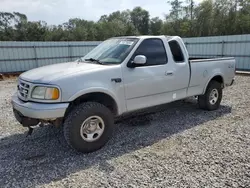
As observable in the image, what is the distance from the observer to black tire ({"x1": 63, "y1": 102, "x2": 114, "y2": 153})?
350 cm

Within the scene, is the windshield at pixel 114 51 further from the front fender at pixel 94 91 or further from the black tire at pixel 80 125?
the black tire at pixel 80 125

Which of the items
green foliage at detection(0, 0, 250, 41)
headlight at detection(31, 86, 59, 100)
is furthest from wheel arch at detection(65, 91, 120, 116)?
green foliage at detection(0, 0, 250, 41)

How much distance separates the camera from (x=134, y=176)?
10.1 feet

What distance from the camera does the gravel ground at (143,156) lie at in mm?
3014

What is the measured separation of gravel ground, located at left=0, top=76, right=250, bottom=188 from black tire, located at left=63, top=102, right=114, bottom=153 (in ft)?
0.50

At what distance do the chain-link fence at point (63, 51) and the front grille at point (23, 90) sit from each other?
12.1 metres

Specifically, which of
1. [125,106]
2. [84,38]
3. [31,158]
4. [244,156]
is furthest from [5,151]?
[84,38]

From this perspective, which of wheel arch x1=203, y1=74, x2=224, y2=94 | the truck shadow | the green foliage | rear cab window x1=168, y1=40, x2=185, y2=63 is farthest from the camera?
the green foliage

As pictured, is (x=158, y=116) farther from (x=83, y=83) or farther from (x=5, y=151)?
(x=5, y=151)

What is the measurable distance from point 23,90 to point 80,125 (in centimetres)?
110

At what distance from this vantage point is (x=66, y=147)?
4004mm

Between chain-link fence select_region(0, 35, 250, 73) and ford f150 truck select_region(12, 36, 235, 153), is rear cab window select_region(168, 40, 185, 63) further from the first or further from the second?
chain-link fence select_region(0, 35, 250, 73)

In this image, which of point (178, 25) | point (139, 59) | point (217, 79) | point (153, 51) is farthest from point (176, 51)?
point (178, 25)

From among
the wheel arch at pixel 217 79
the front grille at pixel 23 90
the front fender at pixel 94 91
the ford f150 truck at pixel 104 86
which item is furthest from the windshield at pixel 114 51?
the wheel arch at pixel 217 79
